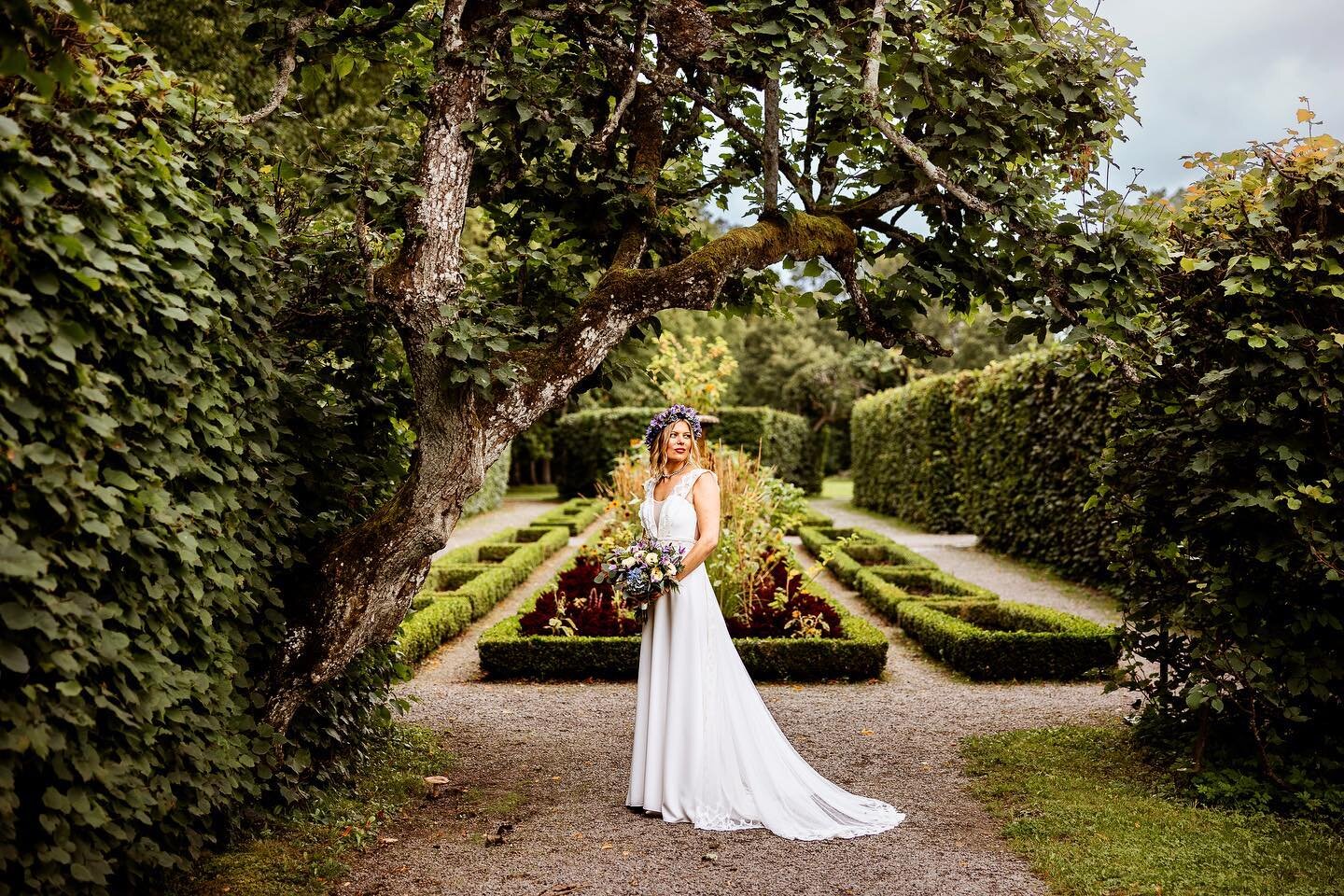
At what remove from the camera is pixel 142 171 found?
3.07 metres

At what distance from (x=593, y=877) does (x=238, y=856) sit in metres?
1.38

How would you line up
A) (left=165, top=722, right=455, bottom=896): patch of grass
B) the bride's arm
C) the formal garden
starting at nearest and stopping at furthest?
the formal garden, (left=165, top=722, right=455, bottom=896): patch of grass, the bride's arm

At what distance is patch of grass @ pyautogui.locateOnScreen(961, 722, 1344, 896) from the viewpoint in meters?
3.84

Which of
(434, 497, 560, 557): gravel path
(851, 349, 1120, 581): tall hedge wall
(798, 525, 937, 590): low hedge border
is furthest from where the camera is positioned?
(434, 497, 560, 557): gravel path

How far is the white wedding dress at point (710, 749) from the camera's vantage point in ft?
15.0

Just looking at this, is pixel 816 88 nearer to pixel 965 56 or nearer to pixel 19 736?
pixel 965 56

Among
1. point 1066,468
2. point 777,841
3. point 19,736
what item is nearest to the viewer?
point 19,736

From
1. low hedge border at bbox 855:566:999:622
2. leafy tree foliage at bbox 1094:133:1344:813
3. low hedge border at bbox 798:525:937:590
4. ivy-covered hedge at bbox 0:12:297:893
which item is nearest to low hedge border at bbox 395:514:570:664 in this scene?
ivy-covered hedge at bbox 0:12:297:893

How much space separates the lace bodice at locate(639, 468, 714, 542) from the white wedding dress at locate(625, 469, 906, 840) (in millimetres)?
61

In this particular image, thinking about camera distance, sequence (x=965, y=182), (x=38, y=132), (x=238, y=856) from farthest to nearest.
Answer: (x=965, y=182) < (x=238, y=856) < (x=38, y=132)

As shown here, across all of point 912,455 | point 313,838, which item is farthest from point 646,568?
point 912,455

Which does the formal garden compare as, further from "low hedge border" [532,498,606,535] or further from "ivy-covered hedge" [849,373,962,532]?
"ivy-covered hedge" [849,373,962,532]

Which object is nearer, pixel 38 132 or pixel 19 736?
pixel 19 736

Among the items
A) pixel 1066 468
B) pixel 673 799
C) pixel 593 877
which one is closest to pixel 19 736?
pixel 593 877
